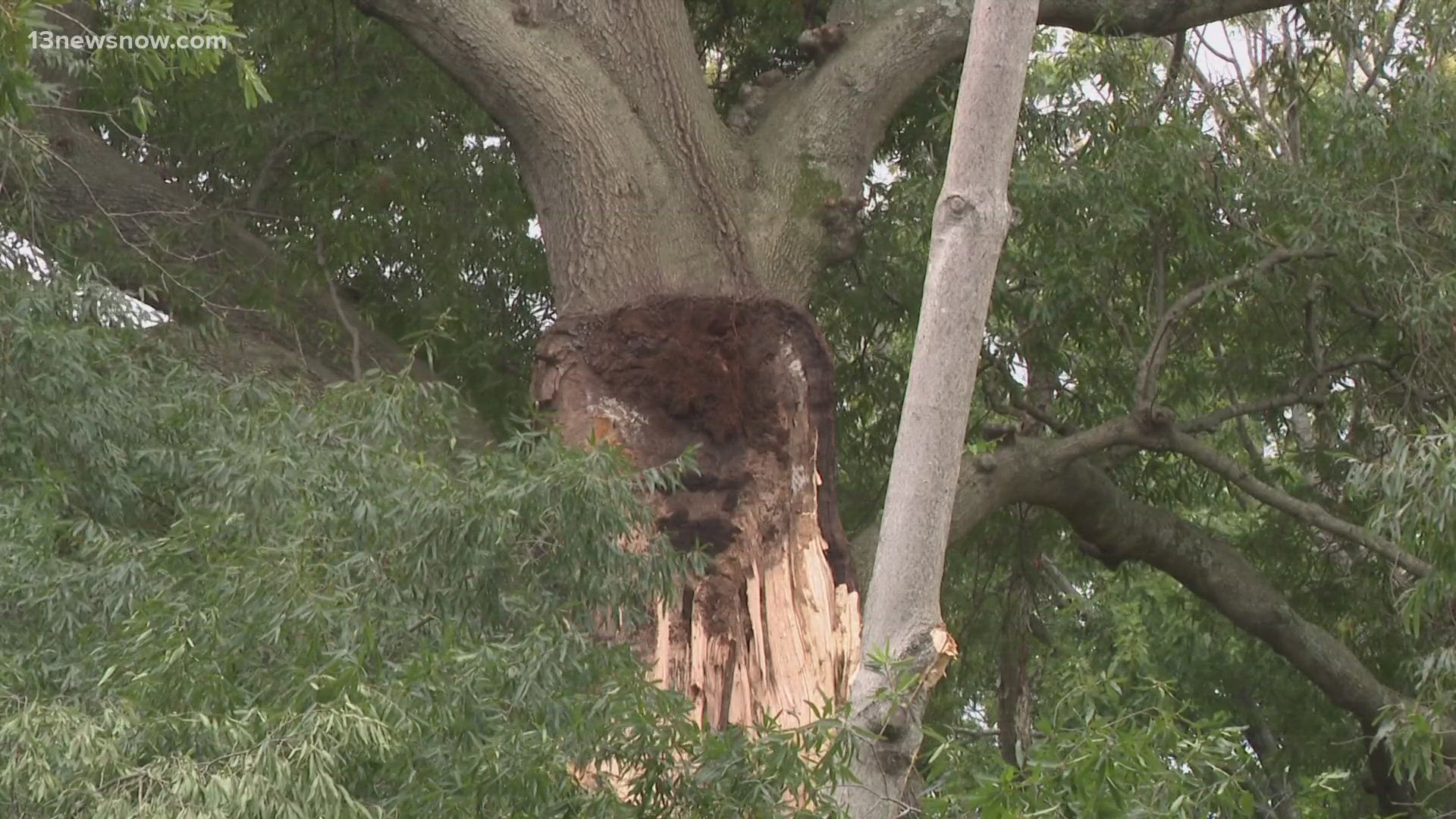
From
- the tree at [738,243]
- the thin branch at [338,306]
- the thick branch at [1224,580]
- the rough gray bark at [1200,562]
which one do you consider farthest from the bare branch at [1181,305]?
the thin branch at [338,306]

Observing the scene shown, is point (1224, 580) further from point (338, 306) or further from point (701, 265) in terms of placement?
point (338, 306)

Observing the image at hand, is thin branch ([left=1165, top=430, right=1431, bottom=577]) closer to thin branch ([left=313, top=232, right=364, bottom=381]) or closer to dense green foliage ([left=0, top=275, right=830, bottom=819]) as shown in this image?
dense green foliage ([left=0, top=275, right=830, bottom=819])

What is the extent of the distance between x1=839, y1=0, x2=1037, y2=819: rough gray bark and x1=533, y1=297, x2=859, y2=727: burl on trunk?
1.29 m

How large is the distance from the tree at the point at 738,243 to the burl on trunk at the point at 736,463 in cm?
1

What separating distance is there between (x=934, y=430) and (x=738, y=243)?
7.19 ft

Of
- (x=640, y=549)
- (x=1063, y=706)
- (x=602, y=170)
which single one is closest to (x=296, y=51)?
(x=602, y=170)

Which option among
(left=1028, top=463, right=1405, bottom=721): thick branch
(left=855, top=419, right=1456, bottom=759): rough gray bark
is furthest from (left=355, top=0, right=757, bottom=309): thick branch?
(left=1028, top=463, right=1405, bottom=721): thick branch

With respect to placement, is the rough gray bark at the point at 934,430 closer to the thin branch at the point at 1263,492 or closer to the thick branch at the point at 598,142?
the thick branch at the point at 598,142

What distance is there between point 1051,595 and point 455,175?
223 inches

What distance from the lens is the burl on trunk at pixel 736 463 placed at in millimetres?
6320

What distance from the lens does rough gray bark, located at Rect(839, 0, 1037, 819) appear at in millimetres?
4844

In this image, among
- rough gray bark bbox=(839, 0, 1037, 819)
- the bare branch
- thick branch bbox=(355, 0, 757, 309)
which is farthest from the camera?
the bare branch

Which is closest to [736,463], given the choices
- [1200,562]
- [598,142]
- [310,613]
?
[598,142]

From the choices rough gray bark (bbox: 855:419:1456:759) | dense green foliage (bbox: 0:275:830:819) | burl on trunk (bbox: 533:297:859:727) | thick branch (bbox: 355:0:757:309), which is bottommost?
dense green foliage (bbox: 0:275:830:819)
